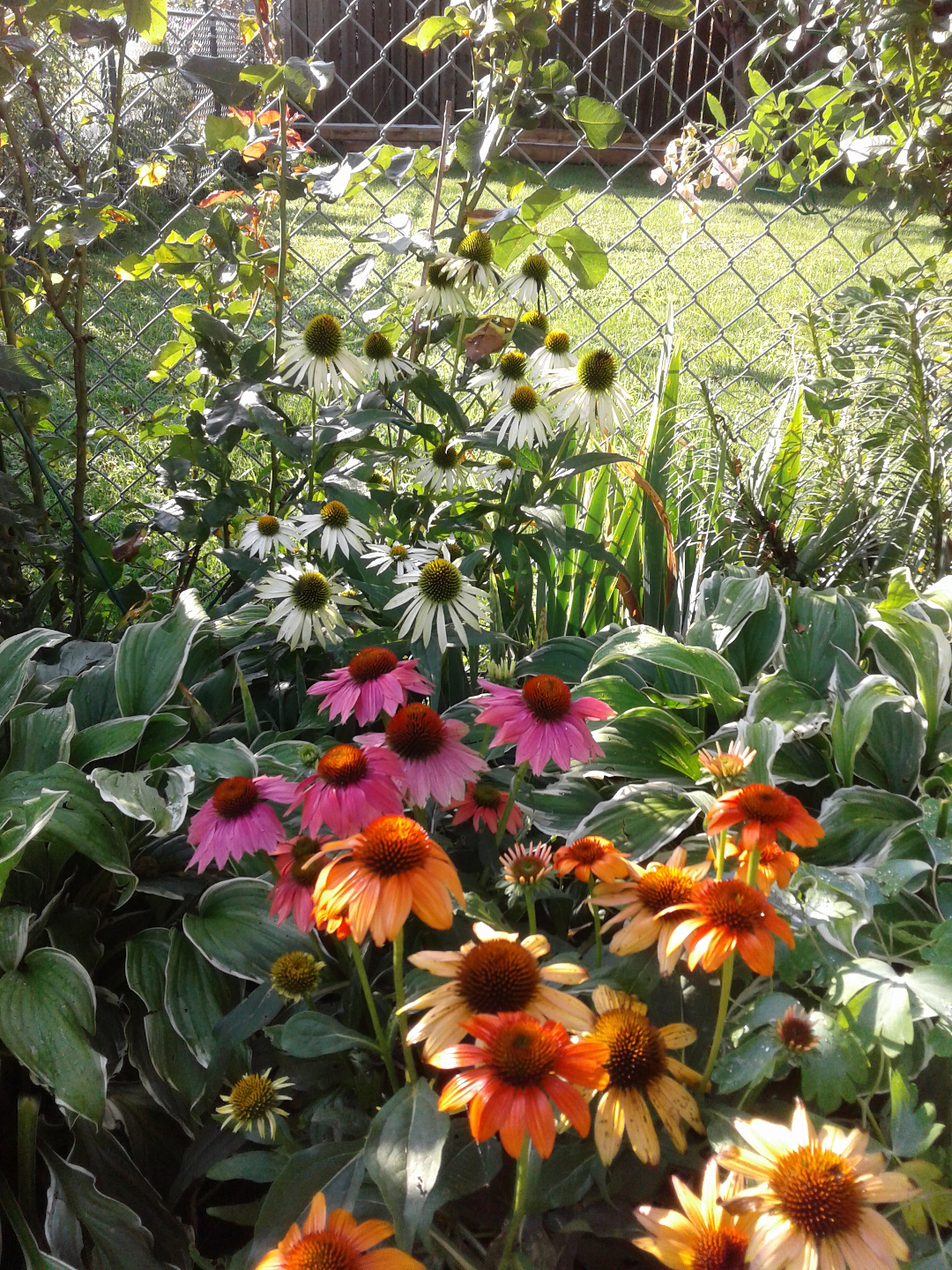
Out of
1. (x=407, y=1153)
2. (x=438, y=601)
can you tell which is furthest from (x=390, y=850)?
(x=438, y=601)

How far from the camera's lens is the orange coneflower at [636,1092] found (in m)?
0.74

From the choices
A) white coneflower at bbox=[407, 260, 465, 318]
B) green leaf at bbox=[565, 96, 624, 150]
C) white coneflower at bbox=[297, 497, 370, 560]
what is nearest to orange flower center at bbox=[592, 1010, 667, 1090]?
white coneflower at bbox=[297, 497, 370, 560]

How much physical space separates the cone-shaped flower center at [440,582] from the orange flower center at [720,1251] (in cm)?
80

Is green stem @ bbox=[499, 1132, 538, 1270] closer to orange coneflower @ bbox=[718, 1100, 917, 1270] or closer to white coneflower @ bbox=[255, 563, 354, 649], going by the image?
orange coneflower @ bbox=[718, 1100, 917, 1270]

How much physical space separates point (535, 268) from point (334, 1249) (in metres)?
1.29

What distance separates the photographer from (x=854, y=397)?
185 centimetres

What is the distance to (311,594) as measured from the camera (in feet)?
4.58

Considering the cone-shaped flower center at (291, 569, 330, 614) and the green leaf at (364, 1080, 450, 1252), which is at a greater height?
the cone-shaped flower center at (291, 569, 330, 614)

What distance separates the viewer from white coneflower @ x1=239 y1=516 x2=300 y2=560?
1.53 meters

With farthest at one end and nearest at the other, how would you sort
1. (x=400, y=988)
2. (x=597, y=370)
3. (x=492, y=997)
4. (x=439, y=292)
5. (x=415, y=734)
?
1. (x=439, y=292)
2. (x=597, y=370)
3. (x=415, y=734)
4. (x=400, y=988)
5. (x=492, y=997)

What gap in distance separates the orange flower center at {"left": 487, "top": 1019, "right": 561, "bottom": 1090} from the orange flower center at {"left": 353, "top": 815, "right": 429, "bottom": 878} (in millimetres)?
145

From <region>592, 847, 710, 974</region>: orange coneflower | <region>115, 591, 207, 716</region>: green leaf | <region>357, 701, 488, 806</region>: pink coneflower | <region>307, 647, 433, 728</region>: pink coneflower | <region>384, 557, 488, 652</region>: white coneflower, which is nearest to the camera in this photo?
<region>592, 847, 710, 974</region>: orange coneflower

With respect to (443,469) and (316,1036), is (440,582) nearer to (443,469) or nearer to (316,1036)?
(443,469)

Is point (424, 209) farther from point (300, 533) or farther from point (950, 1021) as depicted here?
point (950, 1021)
